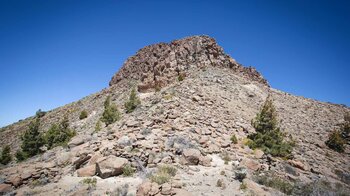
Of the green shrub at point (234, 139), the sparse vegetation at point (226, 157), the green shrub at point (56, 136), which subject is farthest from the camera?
the green shrub at point (56, 136)

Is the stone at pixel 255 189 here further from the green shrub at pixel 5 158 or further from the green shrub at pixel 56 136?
the green shrub at pixel 5 158

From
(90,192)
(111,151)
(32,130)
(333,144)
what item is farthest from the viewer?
(32,130)

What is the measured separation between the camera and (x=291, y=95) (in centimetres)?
4384

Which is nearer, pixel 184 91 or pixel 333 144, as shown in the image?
pixel 333 144

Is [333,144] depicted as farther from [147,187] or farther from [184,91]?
[147,187]

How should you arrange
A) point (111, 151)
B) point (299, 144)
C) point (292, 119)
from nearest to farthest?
point (111, 151), point (299, 144), point (292, 119)

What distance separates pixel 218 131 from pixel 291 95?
31483 millimetres

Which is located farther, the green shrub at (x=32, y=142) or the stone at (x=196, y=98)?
the green shrub at (x=32, y=142)

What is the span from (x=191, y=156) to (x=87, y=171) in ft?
20.4

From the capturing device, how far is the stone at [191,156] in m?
13.8

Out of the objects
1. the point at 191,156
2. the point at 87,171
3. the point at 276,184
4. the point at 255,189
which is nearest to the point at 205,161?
the point at 191,156

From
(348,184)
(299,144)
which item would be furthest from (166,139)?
(299,144)

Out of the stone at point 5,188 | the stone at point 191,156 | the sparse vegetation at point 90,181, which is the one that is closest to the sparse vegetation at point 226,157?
the stone at point 191,156

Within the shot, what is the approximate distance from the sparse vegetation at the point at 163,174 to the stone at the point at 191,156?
5.85ft
